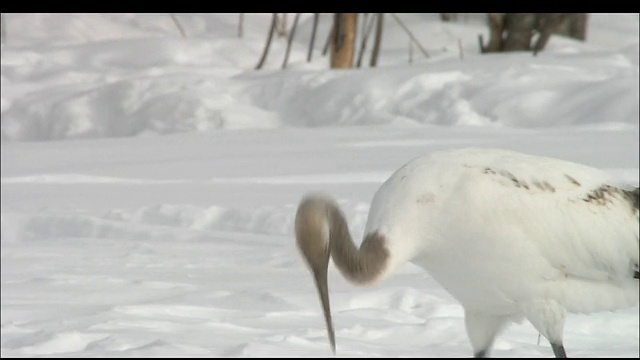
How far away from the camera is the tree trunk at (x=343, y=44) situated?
14047 mm

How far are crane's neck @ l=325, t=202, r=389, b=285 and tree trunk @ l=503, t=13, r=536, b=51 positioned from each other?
10.8 metres

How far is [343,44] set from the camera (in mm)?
14055

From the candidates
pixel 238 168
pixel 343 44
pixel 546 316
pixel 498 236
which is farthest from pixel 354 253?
pixel 343 44

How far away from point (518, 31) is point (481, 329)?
1071 centimetres

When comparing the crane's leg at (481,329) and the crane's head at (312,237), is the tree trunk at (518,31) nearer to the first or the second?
the crane's leg at (481,329)

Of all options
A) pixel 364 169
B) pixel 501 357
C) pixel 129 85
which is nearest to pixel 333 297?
pixel 501 357

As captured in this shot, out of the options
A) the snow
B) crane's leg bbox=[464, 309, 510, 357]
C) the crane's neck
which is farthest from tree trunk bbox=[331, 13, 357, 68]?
the crane's neck

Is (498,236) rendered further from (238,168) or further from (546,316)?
(238,168)

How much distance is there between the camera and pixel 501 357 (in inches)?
183

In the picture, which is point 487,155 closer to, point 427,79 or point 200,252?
point 200,252

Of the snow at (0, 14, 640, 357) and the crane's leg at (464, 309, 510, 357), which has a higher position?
the crane's leg at (464, 309, 510, 357)

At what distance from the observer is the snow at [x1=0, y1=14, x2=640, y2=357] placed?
5051 millimetres

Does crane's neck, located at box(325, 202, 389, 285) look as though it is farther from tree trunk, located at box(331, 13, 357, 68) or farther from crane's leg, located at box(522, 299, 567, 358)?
tree trunk, located at box(331, 13, 357, 68)

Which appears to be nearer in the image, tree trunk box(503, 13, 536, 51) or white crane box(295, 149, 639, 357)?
white crane box(295, 149, 639, 357)
